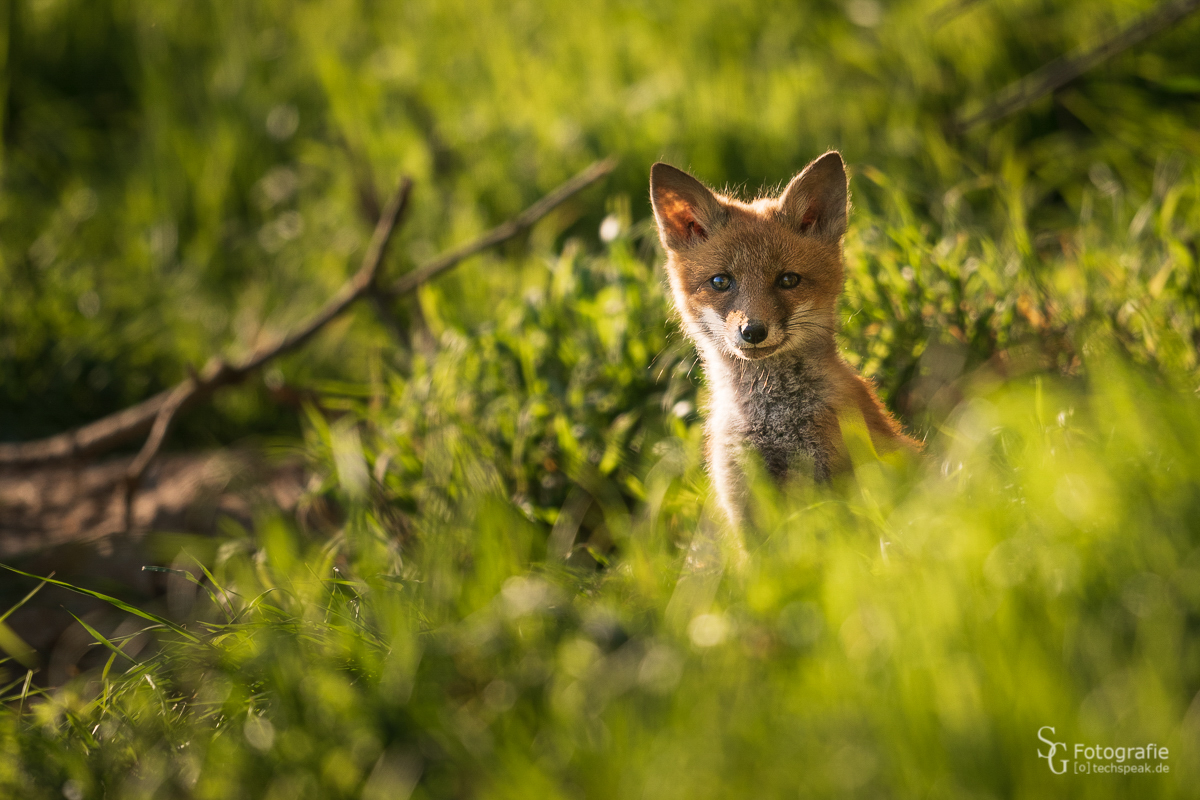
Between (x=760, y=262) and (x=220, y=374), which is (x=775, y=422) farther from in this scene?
(x=220, y=374)

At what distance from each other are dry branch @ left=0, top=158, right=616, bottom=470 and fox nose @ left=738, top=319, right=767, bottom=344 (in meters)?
1.77

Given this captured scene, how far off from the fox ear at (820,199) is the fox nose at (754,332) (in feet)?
1.82

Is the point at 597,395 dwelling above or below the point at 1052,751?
below

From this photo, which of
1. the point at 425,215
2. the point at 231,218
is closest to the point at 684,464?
the point at 425,215

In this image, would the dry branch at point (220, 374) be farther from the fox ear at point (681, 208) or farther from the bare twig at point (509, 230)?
the fox ear at point (681, 208)

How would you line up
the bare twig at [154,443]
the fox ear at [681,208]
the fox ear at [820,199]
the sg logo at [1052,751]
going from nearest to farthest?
the sg logo at [1052,751], the fox ear at [820,199], the fox ear at [681,208], the bare twig at [154,443]

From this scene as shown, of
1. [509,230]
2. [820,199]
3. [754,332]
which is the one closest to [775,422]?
[754,332]

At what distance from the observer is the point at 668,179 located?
3186 mm

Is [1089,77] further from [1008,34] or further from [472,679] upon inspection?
[472,679]

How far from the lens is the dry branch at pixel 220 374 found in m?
4.31

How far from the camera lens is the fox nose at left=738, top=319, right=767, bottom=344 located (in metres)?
2.84

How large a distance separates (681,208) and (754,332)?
2.32 feet

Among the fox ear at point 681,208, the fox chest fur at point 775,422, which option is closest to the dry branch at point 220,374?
the fox ear at point 681,208

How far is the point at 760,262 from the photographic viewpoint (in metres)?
3.03
